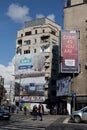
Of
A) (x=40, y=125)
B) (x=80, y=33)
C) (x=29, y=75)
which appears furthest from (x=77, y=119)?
(x=29, y=75)

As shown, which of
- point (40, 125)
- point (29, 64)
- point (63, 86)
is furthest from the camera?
point (29, 64)

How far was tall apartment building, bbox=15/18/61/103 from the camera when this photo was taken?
88250mm

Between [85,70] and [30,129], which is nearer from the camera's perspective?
[30,129]

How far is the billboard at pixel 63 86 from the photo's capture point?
2670 inches

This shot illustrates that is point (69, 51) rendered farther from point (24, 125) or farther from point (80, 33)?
point (24, 125)

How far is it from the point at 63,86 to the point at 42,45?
1034 inches

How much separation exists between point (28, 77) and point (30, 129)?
2657 inches

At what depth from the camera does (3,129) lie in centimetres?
2175

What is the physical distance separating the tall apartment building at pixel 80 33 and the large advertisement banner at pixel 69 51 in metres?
1.45

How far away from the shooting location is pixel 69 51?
6994cm

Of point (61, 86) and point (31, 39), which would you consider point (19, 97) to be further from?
point (61, 86)

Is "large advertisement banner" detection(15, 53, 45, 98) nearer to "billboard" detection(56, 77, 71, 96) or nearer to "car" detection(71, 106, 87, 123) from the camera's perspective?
"billboard" detection(56, 77, 71, 96)

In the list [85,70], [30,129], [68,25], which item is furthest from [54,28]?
[30,129]

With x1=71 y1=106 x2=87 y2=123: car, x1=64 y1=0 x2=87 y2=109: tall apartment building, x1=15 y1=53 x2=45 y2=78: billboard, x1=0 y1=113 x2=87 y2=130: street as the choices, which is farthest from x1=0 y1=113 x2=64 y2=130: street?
x1=15 y1=53 x2=45 y2=78: billboard
